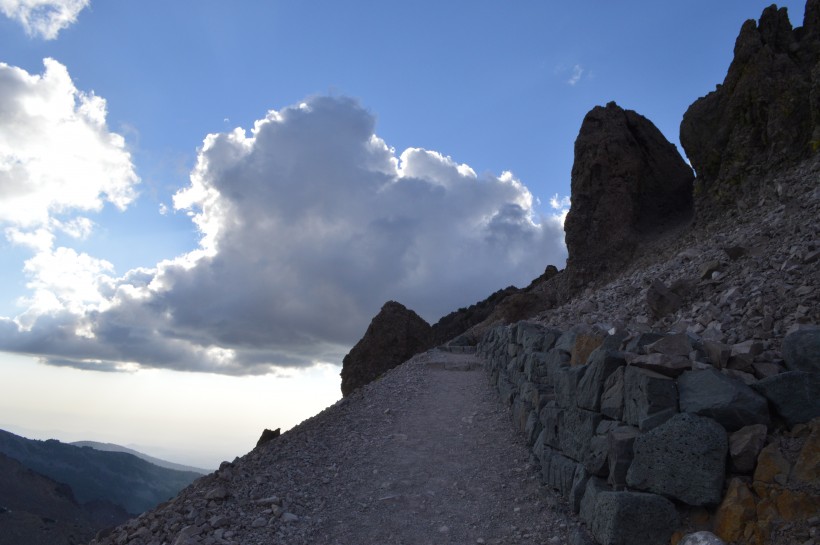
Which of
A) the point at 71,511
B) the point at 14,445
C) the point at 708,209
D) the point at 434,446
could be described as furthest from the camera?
the point at 14,445

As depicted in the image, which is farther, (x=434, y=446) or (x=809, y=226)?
(x=434, y=446)

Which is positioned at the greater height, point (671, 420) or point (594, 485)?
point (671, 420)

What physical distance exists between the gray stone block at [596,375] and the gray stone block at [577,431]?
14 cm

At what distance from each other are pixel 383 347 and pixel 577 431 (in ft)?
75.4

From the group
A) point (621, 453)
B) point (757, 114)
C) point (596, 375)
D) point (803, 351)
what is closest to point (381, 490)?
point (596, 375)

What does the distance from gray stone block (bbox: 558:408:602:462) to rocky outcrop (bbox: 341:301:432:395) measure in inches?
853

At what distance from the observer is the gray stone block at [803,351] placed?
5.93m

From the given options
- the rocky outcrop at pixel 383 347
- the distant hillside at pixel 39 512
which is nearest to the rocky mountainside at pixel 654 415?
the rocky outcrop at pixel 383 347

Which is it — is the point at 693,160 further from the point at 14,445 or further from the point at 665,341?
the point at 14,445

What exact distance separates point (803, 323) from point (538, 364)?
5.90 metres

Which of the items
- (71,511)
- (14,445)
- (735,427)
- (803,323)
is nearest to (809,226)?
(803,323)

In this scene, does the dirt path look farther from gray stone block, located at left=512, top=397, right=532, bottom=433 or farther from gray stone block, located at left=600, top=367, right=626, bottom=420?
gray stone block, located at left=600, top=367, right=626, bottom=420

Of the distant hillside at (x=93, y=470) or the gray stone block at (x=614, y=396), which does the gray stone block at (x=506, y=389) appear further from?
the distant hillside at (x=93, y=470)

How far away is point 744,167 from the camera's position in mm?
19406
